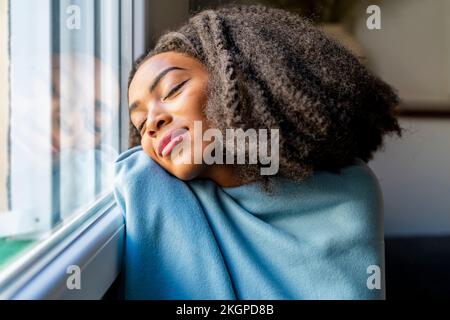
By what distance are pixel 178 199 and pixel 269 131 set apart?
0.13m

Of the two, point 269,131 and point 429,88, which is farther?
point 429,88

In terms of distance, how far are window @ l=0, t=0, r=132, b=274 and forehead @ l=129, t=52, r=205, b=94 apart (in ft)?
0.35

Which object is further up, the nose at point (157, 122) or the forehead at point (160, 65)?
the forehead at point (160, 65)

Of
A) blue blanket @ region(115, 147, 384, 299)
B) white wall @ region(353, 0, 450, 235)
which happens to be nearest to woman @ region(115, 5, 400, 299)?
blue blanket @ region(115, 147, 384, 299)

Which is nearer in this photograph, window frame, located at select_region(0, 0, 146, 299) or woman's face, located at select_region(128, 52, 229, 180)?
window frame, located at select_region(0, 0, 146, 299)

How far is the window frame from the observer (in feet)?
1.05

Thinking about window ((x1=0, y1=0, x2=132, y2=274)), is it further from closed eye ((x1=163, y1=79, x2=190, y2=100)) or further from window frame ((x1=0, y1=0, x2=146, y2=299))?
closed eye ((x1=163, y1=79, x2=190, y2=100))

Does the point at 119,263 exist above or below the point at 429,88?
below

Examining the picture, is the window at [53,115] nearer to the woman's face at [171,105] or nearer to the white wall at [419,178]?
the woman's face at [171,105]

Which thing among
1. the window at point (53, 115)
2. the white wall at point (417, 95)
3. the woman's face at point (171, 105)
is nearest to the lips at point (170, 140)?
the woman's face at point (171, 105)

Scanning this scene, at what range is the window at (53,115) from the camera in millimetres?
421

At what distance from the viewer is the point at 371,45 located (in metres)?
0.70
